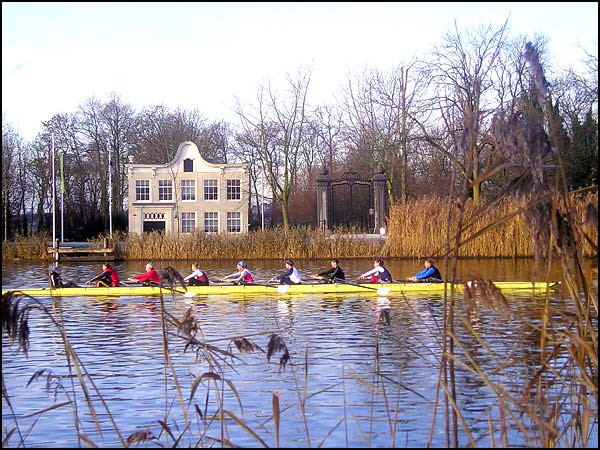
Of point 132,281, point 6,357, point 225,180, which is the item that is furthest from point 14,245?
point 6,357

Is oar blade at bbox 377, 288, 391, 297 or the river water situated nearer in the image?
the river water

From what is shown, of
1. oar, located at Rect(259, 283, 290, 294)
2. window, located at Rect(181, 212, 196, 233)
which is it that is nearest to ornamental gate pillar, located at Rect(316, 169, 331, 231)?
window, located at Rect(181, 212, 196, 233)

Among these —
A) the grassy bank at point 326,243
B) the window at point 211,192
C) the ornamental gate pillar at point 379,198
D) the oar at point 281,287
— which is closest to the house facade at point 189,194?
the window at point 211,192

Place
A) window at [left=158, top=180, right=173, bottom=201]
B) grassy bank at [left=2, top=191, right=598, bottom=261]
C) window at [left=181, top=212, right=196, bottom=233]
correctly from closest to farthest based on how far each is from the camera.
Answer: grassy bank at [left=2, top=191, right=598, bottom=261] → window at [left=158, top=180, right=173, bottom=201] → window at [left=181, top=212, right=196, bottom=233]

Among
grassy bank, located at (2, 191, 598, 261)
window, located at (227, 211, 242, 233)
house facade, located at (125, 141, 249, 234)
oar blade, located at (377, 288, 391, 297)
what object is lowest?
oar blade, located at (377, 288, 391, 297)

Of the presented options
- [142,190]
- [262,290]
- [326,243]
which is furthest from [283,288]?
[142,190]

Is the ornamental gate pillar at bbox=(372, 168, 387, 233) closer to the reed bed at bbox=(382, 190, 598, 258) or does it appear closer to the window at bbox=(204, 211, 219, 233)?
the reed bed at bbox=(382, 190, 598, 258)

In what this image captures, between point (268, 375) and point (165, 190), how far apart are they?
39.2 meters

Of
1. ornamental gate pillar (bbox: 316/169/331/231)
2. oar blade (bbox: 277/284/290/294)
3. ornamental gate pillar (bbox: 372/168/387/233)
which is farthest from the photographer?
ornamental gate pillar (bbox: 316/169/331/231)

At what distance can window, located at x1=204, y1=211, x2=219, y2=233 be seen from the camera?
2023 inches

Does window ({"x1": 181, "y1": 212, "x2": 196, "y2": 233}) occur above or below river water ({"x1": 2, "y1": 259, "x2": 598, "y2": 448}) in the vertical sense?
above

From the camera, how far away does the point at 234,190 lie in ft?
169

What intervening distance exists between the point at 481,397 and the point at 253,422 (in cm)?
280

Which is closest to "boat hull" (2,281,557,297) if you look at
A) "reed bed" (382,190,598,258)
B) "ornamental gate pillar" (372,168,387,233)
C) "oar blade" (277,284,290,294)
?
"oar blade" (277,284,290,294)
